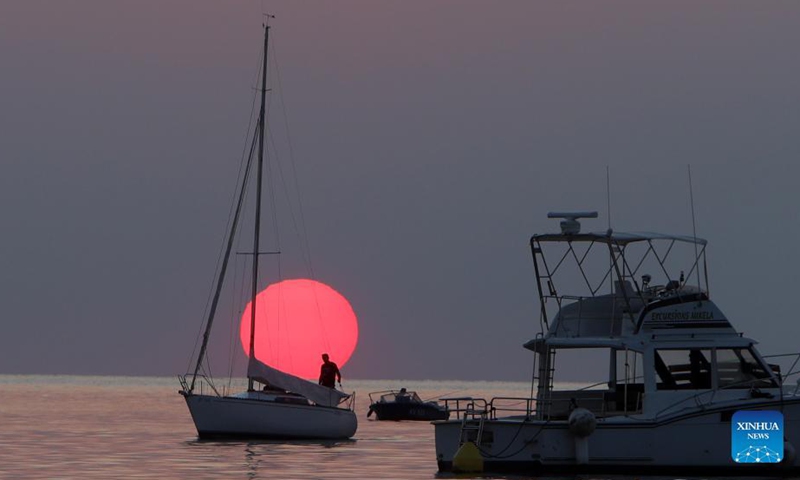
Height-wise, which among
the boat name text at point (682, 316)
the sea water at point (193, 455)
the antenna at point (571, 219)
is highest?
the antenna at point (571, 219)

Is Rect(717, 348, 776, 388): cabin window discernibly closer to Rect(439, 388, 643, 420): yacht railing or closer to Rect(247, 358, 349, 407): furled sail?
Rect(439, 388, 643, 420): yacht railing

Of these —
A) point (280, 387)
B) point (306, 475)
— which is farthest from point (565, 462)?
point (280, 387)

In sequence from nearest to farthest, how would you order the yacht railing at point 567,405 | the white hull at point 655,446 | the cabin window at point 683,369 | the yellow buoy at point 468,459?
the white hull at point 655,446 → the yellow buoy at point 468,459 → the cabin window at point 683,369 → the yacht railing at point 567,405

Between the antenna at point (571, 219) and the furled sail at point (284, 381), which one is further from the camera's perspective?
the furled sail at point (284, 381)

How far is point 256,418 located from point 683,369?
2024cm

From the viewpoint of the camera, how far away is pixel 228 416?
54469 mm

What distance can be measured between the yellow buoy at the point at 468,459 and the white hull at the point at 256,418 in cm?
1756

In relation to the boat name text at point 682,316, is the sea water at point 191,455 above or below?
below

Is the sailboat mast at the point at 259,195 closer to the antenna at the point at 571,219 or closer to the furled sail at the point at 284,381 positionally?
the furled sail at the point at 284,381

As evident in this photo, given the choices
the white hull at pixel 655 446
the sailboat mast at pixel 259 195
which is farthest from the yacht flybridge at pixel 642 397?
the sailboat mast at pixel 259 195

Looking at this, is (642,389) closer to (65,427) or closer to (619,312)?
(619,312)

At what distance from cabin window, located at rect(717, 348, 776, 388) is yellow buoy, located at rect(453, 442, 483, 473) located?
19.0 ft

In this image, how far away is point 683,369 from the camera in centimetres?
3778

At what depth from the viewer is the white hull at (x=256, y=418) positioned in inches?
2138
